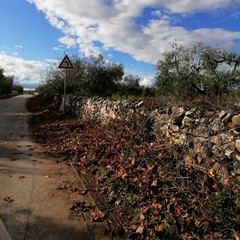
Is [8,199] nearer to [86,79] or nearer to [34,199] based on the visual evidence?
[34,199]

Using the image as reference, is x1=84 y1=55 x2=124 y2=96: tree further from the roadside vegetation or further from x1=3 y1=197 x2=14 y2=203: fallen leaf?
x1=3 y1=197 x2=14 y2=203: fallen leaf

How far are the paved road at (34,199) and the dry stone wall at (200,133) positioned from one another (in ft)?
7.38

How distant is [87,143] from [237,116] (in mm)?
5183

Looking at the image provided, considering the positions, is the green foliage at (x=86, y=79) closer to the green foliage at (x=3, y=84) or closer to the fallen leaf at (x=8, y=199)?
the fallen leaf at (x=8, y=199)

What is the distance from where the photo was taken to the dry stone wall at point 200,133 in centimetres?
525

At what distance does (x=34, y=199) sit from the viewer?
20.1 ft

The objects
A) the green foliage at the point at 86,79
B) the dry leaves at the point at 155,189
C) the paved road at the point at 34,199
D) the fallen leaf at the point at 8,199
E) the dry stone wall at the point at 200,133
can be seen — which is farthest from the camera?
the green foliage at the point at 86,79

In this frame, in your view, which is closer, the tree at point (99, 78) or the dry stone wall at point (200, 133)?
the dry stone wall at point (200, 133)

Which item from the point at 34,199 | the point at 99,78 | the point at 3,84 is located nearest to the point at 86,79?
the point at 99,78

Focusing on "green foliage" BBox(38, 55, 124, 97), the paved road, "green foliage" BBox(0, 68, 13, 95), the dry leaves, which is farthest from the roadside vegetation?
"green foliage" BBox(0, 68, 13, 95)

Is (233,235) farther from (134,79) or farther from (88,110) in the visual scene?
(134,79)

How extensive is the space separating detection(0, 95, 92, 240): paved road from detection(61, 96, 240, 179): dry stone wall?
2.25 m

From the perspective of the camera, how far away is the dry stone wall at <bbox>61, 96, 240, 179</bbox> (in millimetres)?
5250

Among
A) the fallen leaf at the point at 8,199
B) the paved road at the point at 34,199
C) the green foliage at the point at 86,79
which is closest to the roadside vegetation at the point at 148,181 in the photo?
the paved road at the point at 34,199
